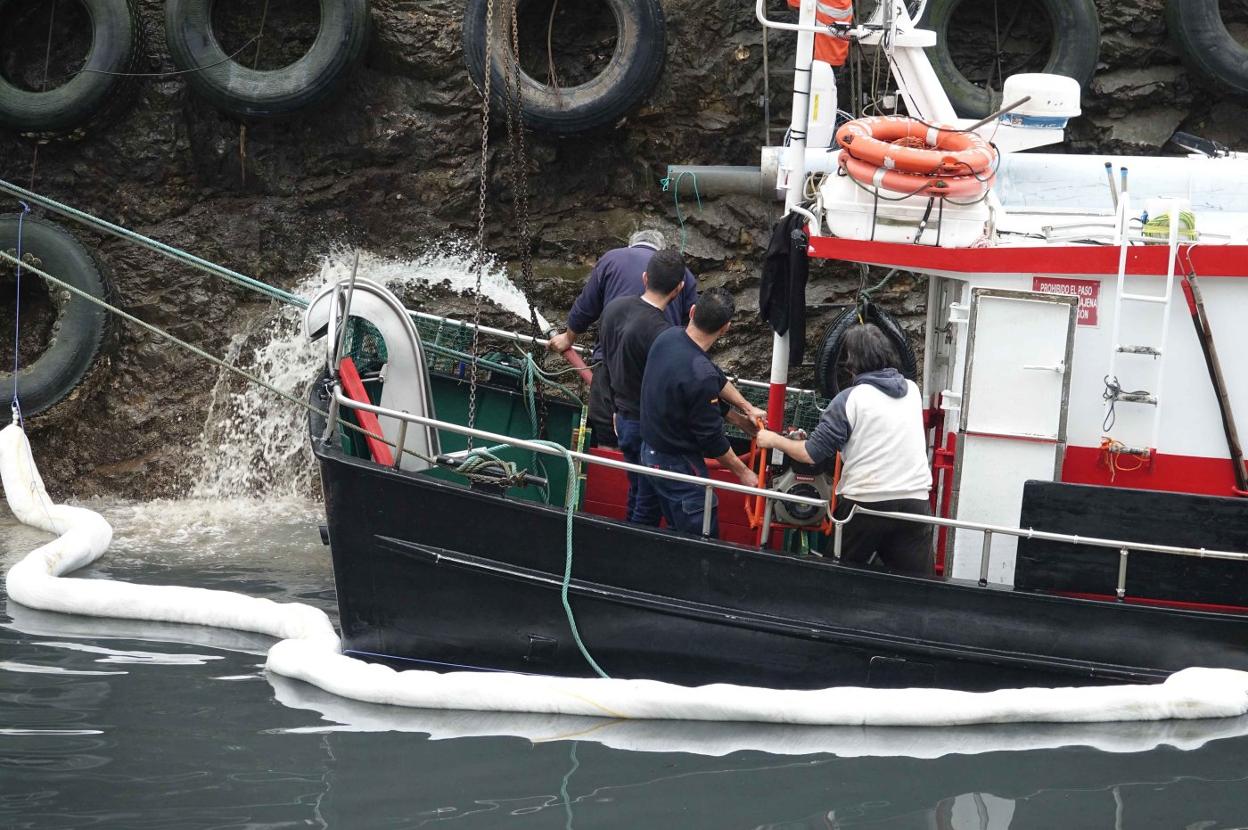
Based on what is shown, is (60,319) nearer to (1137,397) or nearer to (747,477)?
(747,477)

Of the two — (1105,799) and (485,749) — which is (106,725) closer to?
(485,749)

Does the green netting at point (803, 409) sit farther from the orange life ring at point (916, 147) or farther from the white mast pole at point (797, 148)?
the orange life ring at point (916, 147)

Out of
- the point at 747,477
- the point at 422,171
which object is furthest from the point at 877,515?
the point at 422,171

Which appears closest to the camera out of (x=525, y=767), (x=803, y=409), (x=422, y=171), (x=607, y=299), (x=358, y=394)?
(x=525, y=767)

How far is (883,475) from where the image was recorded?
5332 millimetres

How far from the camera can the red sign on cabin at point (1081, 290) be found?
5488 millimetres

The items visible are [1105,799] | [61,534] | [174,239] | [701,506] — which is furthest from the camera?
[174,239]

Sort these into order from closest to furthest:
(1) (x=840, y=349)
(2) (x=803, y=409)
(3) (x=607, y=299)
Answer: (3) (x=607, y=299) < (1) (x=840, y=349) < (2) (x=803, y=409)

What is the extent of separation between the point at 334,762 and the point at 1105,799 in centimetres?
291

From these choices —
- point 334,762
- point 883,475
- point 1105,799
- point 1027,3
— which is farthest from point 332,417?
point 1027,3

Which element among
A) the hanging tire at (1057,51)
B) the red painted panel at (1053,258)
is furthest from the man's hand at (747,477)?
the hanging tire at (1057,51)

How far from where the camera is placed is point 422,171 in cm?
996

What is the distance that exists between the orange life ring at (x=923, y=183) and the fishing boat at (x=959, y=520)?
0.5 inches

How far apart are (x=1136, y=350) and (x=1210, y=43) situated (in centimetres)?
514
